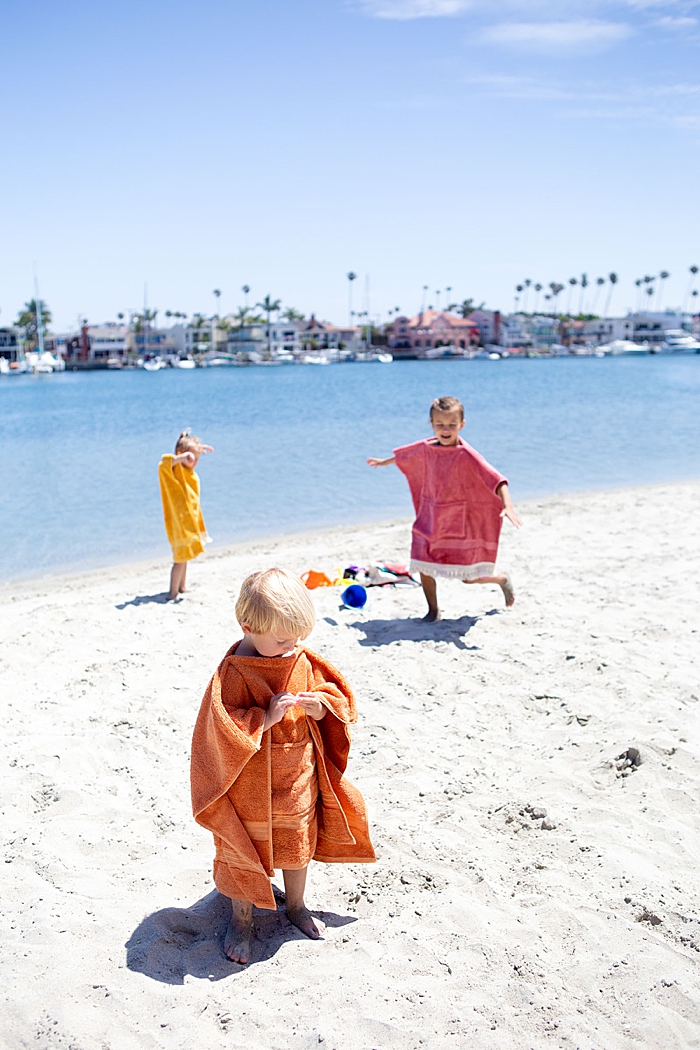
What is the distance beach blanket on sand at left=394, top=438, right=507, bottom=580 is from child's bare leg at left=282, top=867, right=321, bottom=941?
3.58 metres

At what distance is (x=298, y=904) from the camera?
3.01 m

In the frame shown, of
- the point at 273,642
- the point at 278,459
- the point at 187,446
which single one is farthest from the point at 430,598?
the point at 278,459

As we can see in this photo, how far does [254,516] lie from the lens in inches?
537

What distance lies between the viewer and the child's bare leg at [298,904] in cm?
298

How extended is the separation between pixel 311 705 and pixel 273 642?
0.23 meters

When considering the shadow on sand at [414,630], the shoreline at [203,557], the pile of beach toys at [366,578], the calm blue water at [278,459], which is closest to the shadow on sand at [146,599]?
the pile of beach toys at [366,578]

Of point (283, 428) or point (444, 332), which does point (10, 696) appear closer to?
point (283, 428)

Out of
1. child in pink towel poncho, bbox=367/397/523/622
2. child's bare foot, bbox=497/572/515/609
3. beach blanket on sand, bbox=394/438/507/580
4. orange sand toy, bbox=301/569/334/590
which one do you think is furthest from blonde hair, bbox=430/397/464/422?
orange sand toy, bbox=301/569/334/590

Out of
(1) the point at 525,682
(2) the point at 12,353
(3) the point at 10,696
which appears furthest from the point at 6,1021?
(2) the point at 12,353

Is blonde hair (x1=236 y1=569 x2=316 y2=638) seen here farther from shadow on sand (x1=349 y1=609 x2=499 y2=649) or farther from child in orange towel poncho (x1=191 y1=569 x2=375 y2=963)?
shadow on sand (x1=349 y1=609 x2=499 y2=649)

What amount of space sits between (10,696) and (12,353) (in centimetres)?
11652

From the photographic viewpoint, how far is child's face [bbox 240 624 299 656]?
2.67m

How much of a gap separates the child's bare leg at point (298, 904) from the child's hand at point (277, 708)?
64cm

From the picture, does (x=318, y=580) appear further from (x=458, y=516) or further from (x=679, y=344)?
(x=679, y=344)
